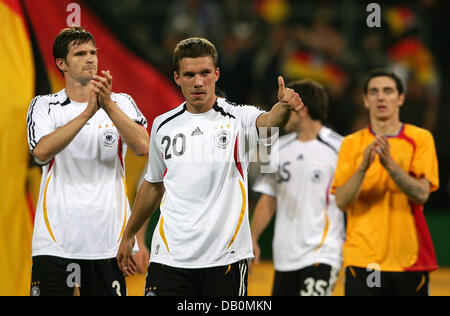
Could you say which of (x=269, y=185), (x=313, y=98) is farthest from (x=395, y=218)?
A: (x=313, y=98)

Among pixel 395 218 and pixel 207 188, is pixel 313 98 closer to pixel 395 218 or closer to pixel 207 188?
pixel 395 218

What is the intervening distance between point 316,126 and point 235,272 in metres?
2.73

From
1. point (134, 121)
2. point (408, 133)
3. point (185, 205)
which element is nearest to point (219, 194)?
point (185, 205)

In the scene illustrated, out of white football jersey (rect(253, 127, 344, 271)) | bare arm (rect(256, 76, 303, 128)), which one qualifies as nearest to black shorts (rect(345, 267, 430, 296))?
white football jersey (rect(253, 127, 344, 271))

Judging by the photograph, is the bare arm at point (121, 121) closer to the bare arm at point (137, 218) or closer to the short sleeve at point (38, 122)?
the bare arm at point (137, 218)

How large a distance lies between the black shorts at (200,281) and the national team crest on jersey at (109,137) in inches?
44.4

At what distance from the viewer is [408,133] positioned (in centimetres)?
620

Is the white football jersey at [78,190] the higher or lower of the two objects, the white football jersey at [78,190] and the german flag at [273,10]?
the lower

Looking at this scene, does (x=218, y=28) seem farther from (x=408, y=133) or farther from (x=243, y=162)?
(x=243, y=162)

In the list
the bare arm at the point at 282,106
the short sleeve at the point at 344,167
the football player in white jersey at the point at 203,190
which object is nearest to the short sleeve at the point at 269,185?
the short sleeve at the point at 344,167

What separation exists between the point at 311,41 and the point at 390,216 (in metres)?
8.16

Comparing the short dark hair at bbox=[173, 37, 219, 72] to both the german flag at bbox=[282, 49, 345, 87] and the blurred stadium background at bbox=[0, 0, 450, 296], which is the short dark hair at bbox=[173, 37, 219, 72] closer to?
the blurred stadium background at bbox=[0, 0, 450, 296]

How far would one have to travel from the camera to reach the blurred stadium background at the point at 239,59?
6.71 metres

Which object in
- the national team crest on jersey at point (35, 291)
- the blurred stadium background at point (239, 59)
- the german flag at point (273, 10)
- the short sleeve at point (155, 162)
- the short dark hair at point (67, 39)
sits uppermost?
the german flag at point (273, 10)
